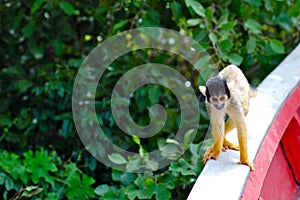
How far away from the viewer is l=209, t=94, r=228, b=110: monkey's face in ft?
4.51

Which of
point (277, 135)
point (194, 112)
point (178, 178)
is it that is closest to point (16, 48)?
point (194, 112)

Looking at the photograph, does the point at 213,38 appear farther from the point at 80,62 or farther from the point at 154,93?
the point at 80,62

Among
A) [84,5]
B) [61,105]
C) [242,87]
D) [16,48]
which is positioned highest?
[242,87]

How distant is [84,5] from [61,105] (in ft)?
1.67

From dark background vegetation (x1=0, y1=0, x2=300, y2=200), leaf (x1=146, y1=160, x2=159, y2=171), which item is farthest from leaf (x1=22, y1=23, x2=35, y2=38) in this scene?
leaf (x1=146, y1=160, x2=159, y2=171)

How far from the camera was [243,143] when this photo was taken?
4.99 ft

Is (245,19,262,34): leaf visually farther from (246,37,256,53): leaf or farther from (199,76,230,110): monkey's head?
(199,76,230,110): monkey's head

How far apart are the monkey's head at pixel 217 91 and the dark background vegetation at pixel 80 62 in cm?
68

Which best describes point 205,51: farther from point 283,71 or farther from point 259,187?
point 259,187

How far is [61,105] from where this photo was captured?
3.02 m

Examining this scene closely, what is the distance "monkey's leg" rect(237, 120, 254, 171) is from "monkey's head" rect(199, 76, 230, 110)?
0.49ft

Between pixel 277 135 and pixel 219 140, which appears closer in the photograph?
pixel 219 140

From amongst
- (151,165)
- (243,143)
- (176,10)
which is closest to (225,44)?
(176,10)

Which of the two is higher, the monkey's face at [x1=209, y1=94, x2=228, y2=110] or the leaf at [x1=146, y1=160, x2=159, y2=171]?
the monkey's face at [x1=209, y1=94, x2=228, y2=110]
